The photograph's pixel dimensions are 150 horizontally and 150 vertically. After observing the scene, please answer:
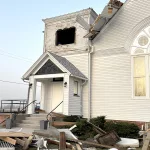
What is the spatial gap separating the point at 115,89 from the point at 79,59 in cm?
338

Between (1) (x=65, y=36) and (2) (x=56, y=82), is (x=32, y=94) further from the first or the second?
(1) (x=65, y=36)

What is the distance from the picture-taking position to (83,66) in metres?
15.3

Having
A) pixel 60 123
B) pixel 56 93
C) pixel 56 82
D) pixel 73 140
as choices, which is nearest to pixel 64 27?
pixel 56 82

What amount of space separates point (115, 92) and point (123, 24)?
440 cm

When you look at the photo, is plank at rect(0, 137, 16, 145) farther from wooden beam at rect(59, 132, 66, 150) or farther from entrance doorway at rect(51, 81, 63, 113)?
entrance doorway at rect(51, 81, 63, 113)

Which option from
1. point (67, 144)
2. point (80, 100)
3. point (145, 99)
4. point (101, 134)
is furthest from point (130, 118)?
point (67, 144)

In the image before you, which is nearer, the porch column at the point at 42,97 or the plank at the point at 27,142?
the plank at the point at 27,142

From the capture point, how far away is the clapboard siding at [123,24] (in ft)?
45.5

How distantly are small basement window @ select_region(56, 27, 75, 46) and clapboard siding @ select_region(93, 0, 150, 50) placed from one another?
2.74 m

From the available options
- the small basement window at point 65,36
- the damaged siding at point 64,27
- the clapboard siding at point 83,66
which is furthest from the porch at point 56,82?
the small basement window at point 65,36

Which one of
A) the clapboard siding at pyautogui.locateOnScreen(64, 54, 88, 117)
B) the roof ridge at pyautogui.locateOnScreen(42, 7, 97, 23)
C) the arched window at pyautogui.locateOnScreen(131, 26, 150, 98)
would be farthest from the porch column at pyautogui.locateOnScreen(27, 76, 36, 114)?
the arched window at pyautogui.locateOnScreen(131, 26, 150, 98)

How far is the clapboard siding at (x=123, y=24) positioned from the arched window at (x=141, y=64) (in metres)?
0.80

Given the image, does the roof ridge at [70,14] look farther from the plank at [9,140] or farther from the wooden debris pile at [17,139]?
the plank at [9,140]

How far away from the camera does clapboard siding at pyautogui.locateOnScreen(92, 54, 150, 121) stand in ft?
43.2
